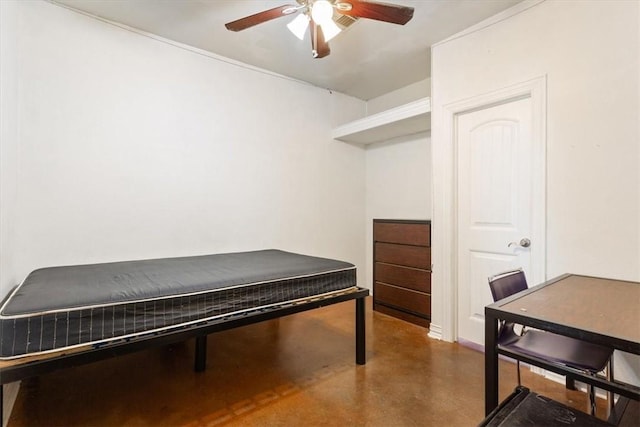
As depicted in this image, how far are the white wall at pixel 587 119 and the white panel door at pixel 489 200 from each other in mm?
193

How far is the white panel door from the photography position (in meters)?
2.41

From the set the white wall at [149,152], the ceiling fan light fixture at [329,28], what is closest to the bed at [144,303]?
the white wall at [149,152]

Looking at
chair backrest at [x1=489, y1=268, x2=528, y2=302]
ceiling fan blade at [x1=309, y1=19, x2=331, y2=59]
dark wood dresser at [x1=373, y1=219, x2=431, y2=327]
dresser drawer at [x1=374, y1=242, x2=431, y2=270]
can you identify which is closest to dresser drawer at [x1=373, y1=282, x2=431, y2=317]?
dark wood dresser at [x1=373, y1=219, x2=431, y2=327]

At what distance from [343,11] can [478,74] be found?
140 centimetres

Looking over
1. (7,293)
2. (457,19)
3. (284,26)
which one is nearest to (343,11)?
(284,26)

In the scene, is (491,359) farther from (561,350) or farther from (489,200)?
(489,200)

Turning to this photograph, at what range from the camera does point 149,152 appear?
2826mm

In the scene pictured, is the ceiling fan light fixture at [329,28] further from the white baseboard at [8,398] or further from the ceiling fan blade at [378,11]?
the white baseboard at [8,398]

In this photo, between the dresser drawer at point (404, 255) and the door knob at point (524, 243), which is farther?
the dresser drawer at point (404, 255)

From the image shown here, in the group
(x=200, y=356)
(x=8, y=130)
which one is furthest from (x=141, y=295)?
(x=8, y=130)

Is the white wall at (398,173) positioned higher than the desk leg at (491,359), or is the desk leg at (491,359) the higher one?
→ the white wall at (398,173)

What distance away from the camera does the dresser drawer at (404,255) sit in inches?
124

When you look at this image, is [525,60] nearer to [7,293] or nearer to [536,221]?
[536,221]

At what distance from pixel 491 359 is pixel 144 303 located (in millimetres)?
1623
